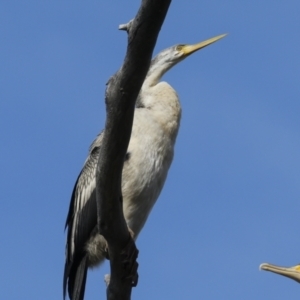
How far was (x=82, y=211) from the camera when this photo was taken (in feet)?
25.0

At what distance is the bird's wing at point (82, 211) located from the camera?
739cm

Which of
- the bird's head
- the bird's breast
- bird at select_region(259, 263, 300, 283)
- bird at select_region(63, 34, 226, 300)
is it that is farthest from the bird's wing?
bird at select_region(259, 263, 300, 283)

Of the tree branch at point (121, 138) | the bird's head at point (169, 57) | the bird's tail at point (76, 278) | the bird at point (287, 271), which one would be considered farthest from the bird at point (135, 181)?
the bird at point (287, 271)

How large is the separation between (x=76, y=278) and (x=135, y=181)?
0.93 metres

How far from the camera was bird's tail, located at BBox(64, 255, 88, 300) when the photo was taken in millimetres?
7059

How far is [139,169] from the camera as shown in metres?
7.09

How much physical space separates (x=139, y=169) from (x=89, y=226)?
2.27 ft

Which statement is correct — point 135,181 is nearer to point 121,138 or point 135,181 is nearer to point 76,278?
point 76,278

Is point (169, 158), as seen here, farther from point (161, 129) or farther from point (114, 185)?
point (114, 185)

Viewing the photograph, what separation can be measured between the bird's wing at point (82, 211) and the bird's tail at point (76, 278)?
0.08ft

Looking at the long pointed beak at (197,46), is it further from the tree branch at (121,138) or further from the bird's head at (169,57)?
the tree branch at (121,138)

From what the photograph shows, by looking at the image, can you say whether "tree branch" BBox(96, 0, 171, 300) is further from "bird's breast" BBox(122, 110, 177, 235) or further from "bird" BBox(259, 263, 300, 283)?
"bird" BBox(259, 263, 300, 283)

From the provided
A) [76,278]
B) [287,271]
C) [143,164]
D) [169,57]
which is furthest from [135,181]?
[287,271]

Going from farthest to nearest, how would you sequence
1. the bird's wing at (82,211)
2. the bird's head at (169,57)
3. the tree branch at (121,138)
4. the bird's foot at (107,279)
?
the bird's head at (169,57)
the bird's wing at (82,211)
the bird's foot at (107,279)
the tree branch at (121,138)
